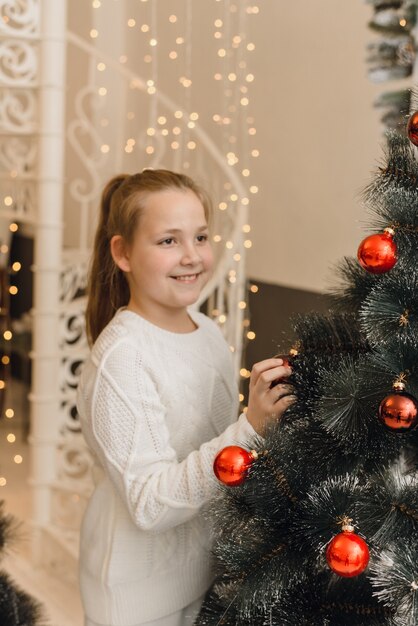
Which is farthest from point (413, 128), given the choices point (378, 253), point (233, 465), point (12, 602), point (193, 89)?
point (193, 89)

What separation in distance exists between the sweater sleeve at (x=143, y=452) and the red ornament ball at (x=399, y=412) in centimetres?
37

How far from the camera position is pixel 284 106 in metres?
3.82

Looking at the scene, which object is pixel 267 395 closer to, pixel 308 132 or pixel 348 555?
pixel 348 555

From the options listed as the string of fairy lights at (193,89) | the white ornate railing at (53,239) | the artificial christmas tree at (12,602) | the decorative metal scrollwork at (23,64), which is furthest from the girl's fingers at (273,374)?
the decorative metal scrollwork at (23,64)

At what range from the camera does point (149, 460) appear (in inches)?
54.8

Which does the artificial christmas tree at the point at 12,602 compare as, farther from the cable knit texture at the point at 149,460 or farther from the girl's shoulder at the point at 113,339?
the girl's shoulder at the point at 113,339

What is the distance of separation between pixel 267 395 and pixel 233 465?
17 cm

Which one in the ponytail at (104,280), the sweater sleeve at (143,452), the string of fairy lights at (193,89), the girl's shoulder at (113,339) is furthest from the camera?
the string of fairy lights at (193,89)

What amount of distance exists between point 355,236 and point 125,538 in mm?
2062

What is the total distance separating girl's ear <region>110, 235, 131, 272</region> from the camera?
1558 mm

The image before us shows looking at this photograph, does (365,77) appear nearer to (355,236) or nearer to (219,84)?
(355,236)

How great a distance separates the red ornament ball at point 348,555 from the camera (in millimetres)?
940

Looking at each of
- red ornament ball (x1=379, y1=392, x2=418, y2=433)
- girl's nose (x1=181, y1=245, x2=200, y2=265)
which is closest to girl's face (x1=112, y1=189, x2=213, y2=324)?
girl's nose (x1=181, y1=245, x2=200, y2=265)

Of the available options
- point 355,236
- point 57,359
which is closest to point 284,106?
point 355,236
